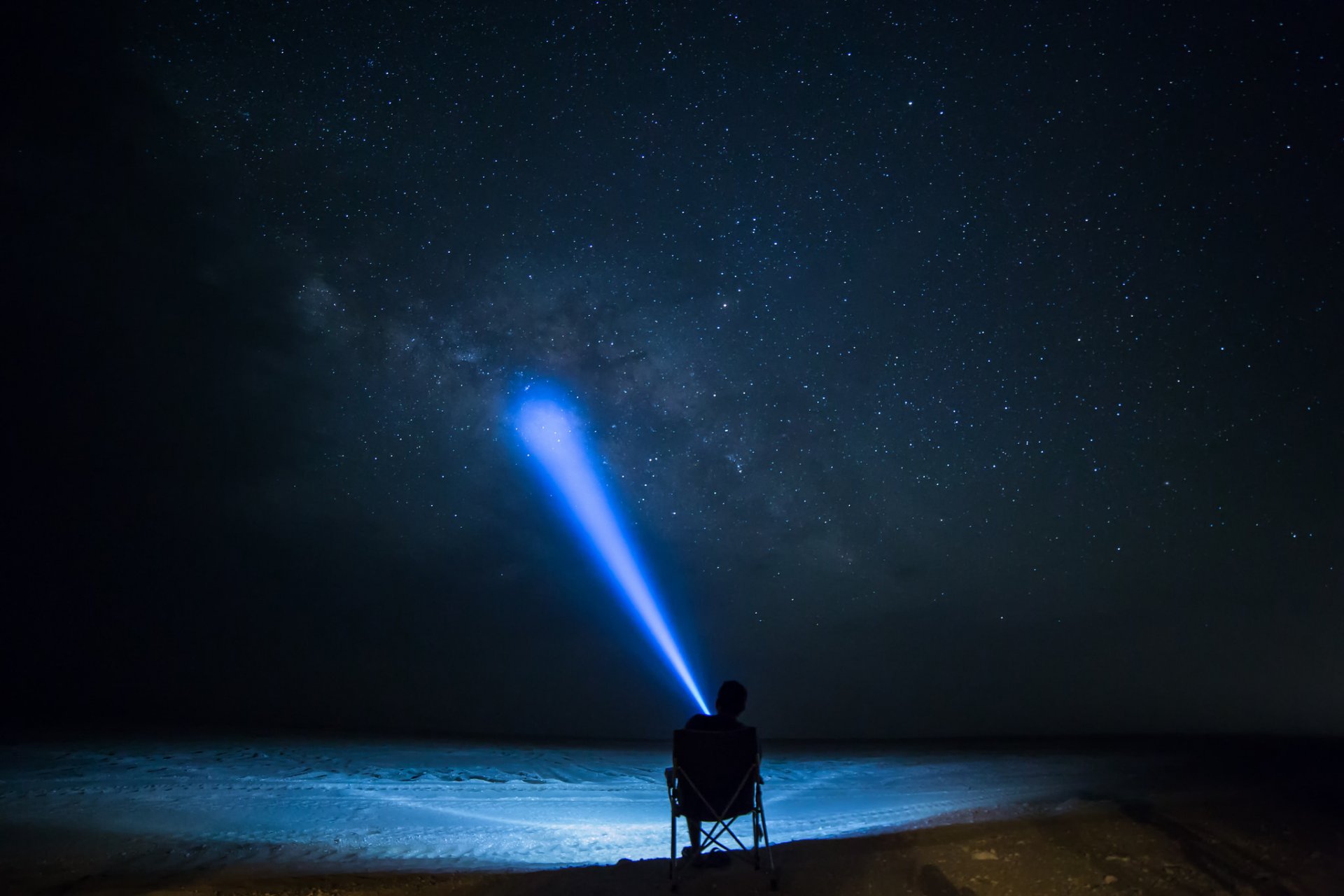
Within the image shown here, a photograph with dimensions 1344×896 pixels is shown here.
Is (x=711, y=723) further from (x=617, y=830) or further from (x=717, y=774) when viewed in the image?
(x=617, y=830)

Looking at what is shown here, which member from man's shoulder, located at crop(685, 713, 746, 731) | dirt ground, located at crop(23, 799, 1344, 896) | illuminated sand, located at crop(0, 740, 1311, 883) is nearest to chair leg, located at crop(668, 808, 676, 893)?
dirt ground, located at crop(23, 799, 1344, 896)

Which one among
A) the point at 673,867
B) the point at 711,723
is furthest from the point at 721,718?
the point at 673,867

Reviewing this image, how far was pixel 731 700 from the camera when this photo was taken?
5516 mm

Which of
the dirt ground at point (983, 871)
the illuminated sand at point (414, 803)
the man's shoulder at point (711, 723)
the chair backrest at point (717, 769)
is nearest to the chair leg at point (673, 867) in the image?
the dirt ground at point (983, 871)

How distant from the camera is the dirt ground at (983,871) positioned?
4332mm

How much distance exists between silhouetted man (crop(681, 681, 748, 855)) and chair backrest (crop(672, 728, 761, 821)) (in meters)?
0.11

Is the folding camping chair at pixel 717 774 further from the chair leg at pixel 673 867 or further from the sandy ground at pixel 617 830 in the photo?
the sandy ground at pixel 617 830

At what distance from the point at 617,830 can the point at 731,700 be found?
314cm

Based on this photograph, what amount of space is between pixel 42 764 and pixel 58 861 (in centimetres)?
A: 834

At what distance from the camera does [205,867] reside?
17.4ft

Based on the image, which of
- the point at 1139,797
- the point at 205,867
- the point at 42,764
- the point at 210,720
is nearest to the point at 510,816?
the point at 205,867

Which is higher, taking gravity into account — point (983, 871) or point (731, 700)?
point (731, 700)

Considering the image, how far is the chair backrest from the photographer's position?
5.00m

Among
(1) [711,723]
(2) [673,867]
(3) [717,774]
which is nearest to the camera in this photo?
(2) [673,867]
